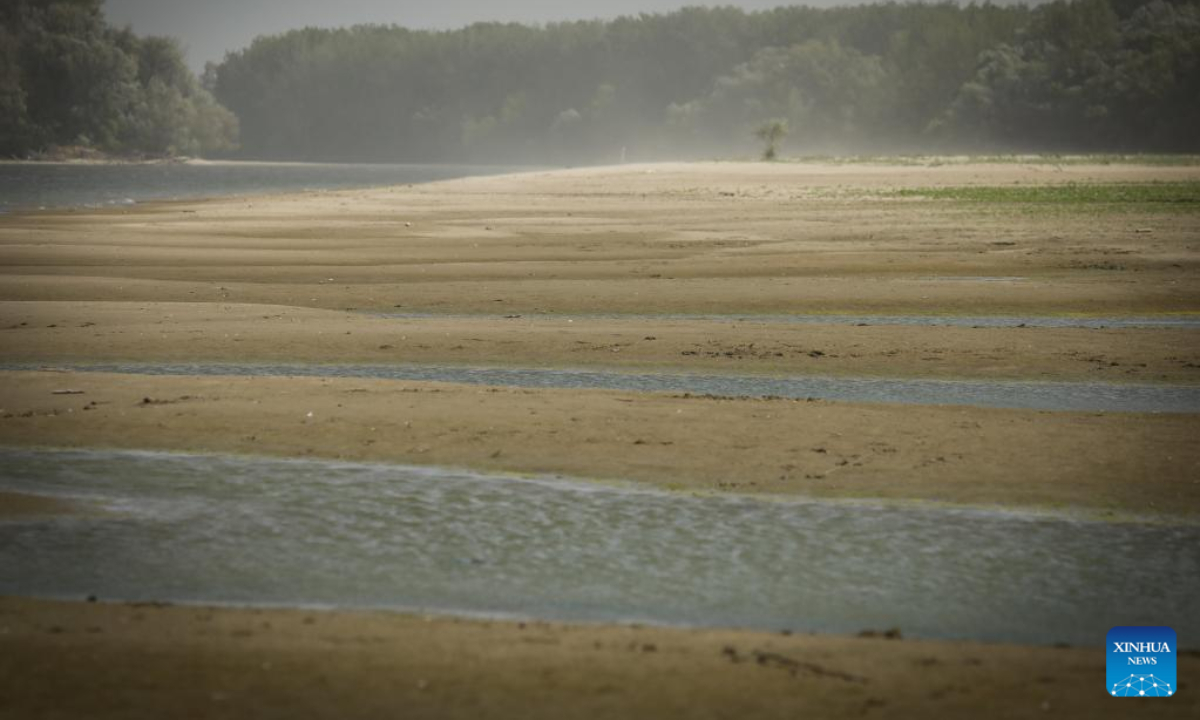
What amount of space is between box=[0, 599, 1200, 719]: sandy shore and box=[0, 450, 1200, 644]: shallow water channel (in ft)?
1.50

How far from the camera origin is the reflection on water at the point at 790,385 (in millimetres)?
13422

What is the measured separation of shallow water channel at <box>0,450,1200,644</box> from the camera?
752 cm

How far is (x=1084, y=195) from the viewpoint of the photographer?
44438 mm

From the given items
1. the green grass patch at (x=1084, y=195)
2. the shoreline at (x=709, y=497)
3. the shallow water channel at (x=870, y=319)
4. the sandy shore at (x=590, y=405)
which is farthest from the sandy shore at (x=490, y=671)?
the green grass patch at (x=1084, y=195)

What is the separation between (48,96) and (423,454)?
158 metres

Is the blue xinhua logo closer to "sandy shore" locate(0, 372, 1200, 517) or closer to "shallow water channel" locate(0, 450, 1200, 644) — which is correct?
"shallow water channel" locate(0, 450, 1200, 644)

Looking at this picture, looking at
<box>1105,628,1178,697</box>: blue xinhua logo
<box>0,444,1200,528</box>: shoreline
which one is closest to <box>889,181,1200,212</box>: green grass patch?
<box>0,444,1200,528</box>: shoreline

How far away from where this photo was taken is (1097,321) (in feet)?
61.4

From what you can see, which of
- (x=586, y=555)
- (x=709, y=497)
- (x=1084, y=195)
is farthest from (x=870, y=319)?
(x=1084, y=195)

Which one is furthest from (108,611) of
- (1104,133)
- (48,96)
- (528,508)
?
Answer: (48,96)

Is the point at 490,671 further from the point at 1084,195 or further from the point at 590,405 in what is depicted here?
the point at 1084,195

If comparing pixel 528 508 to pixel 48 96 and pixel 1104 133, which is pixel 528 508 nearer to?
pixel 1104 133

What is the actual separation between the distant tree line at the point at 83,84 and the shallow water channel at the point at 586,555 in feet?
501

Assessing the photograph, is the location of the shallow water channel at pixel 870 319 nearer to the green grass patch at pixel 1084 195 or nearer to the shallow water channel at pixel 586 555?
the shallow water channel at pixel 586 555
